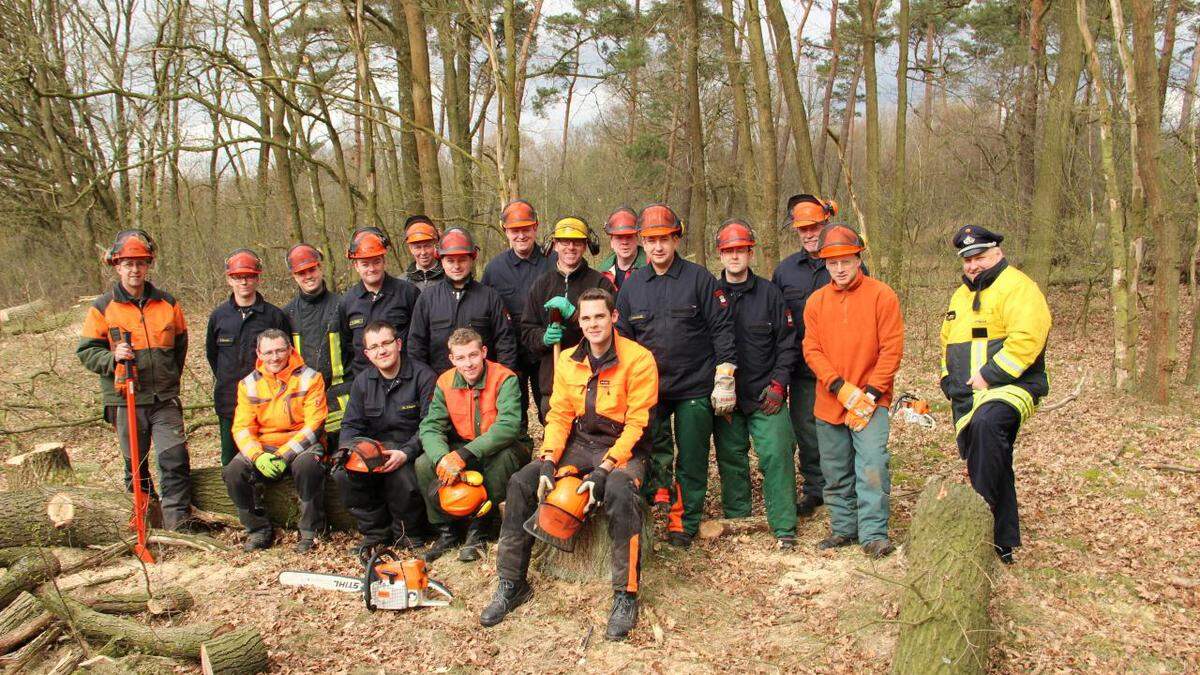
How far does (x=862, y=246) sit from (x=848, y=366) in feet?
2.46

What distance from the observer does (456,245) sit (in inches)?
206

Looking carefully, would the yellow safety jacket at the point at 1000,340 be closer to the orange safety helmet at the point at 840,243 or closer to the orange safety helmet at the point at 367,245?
the orange safety helmet at the point at 840,243

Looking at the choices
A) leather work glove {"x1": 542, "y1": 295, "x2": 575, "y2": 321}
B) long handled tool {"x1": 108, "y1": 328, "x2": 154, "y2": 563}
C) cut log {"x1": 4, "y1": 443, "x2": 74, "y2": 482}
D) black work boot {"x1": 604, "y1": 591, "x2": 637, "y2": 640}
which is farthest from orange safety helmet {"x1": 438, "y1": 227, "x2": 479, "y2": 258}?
cut log {"x1": 4, "y1": 443, "x2": 74, "y2": 482}

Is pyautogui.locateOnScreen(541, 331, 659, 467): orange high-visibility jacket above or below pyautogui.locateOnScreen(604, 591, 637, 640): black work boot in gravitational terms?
above

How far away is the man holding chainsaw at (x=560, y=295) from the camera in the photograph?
197 inches

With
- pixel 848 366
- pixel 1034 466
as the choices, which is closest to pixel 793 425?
pixel 848 366

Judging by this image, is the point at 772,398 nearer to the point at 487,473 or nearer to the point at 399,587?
the point at 487,473

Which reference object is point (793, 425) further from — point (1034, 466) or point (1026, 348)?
point (1034, 466)

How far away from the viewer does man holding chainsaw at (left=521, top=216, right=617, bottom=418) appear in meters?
5.02

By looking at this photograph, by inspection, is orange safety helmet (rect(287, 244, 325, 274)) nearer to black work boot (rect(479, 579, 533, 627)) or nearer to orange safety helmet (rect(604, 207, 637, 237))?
orange safety helmet (rect(604, 207, 637, 237))

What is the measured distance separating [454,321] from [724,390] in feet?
6.59

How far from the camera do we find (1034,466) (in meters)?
6.17

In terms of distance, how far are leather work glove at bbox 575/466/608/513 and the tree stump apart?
17cm

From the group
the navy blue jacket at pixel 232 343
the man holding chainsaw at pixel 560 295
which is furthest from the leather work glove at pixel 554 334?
the navy blue jacket at pixel 232 343
